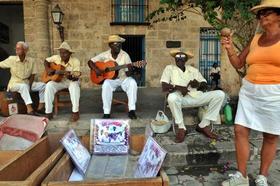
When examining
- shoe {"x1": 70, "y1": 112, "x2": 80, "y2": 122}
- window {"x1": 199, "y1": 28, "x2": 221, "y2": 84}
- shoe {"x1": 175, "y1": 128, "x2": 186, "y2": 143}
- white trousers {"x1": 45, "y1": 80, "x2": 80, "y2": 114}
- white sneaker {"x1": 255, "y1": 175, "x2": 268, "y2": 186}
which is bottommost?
white sneaker {"x1": 255, "y1": 175, "x2": 268, "y2": 186}

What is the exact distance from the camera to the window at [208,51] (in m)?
9.91

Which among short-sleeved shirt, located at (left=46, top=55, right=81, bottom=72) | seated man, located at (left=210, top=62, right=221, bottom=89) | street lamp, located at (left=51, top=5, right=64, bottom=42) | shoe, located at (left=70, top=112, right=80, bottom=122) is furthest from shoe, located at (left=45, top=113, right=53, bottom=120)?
seated man, located at (left=210, top=62, right=221, bottom=89)

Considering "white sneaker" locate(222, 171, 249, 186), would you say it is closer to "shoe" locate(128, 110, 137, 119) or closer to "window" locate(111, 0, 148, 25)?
"shoe" locate(128, 110, 137, 119)

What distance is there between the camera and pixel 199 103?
4539 mm

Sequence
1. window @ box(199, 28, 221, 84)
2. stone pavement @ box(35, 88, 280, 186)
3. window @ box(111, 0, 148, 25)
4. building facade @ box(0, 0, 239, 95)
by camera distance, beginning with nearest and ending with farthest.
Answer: stone pavement @ box(35, 88, 280, 186), building facade @ box(0, 0, 239, 95), window @ box(111, 0, 148, 25), window @ box(199, 28, 221, 84)

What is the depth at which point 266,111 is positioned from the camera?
3.03 metres

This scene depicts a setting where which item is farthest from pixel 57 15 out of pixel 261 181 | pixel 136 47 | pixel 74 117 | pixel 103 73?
pixel 261 181

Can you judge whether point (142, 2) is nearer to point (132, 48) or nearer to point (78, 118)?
point (132, 48)

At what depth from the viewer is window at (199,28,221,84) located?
9.91 m

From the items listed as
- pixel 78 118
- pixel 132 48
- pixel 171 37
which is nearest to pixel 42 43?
pixel 132 48

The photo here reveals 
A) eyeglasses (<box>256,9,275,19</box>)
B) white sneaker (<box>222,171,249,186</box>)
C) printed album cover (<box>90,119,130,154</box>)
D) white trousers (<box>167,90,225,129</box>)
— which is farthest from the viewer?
white trousers (<box>167,90,225,129</box>)

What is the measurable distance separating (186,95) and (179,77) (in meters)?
0.28

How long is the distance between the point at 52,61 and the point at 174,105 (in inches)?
93.1

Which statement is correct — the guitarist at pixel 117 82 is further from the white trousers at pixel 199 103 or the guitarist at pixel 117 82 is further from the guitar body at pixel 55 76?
the white trousers at pixel 199 103
